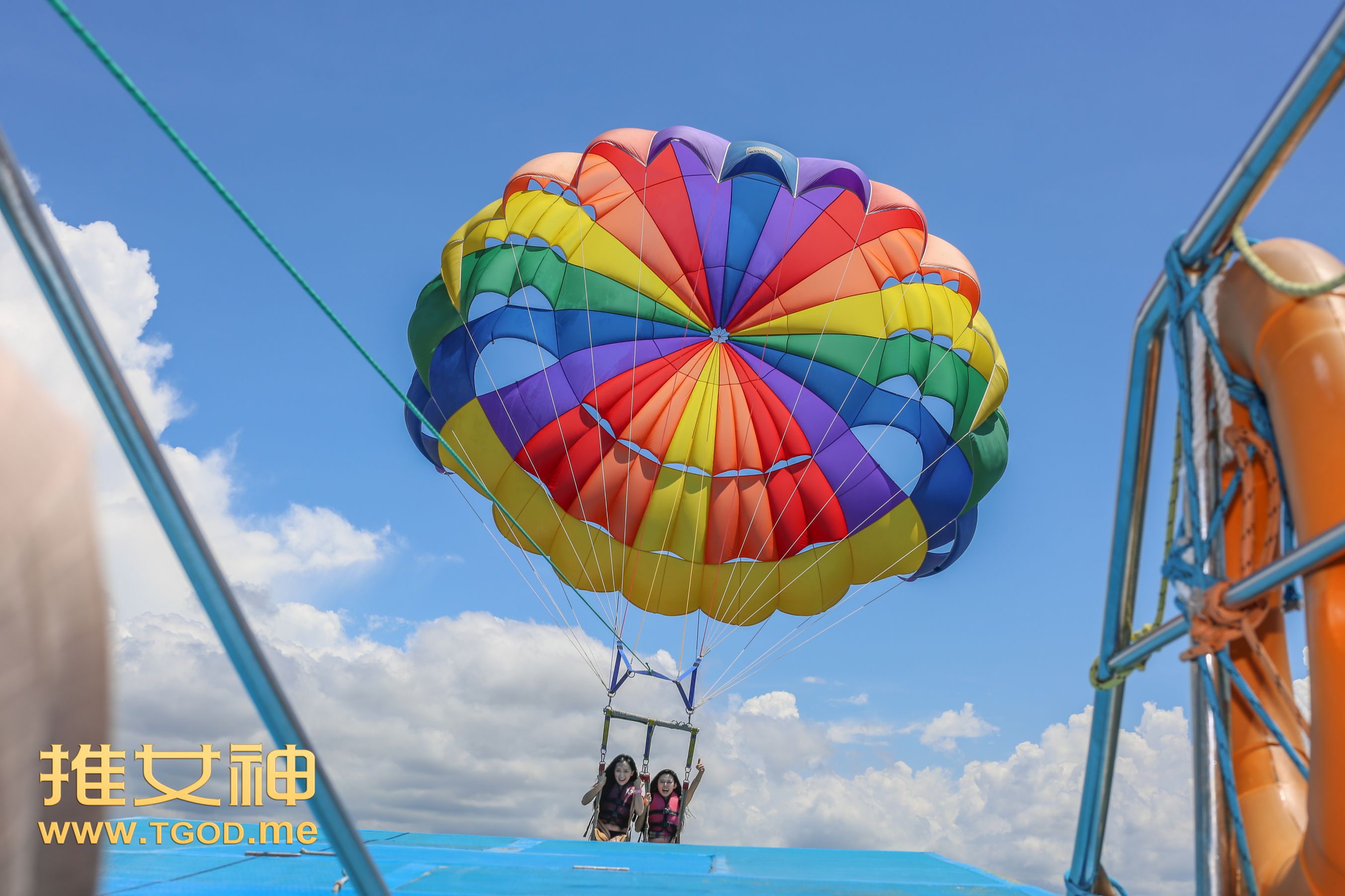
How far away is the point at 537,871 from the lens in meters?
4.36

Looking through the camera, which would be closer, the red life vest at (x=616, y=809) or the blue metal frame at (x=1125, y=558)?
the blue metal frame at (x=1125, y=558)

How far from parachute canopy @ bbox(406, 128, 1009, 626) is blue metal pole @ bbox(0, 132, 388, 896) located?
254 inches

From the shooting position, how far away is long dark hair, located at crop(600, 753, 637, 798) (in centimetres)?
788

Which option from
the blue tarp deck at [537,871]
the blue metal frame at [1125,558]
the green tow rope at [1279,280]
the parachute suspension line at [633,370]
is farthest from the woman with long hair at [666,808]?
the green tow rope at [1279,280]

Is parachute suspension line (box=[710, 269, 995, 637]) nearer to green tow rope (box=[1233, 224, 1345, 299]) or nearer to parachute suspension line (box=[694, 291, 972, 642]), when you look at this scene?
parachute suspension line (box=[694, 291, 972, 642])

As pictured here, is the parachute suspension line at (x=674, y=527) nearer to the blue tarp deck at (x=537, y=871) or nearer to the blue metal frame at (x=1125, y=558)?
the blue tarp deck at (x=537, y=871)

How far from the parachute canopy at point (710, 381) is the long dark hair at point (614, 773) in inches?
60.6

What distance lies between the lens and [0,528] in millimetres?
908

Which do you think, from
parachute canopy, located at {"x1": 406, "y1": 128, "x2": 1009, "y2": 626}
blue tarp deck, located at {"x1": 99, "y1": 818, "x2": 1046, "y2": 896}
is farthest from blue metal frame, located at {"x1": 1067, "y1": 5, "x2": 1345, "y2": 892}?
parachute canopy, located at {"x1": 406, "y1": 128, "x2": 1009, "y2": 626}

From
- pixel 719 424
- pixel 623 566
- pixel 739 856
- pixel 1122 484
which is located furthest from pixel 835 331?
pixel 1122 484

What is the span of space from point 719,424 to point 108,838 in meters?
7.76

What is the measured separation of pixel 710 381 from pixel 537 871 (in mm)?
5345

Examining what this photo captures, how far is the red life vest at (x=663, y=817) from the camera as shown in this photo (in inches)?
314

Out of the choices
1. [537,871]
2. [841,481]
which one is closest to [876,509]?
[841,481]
